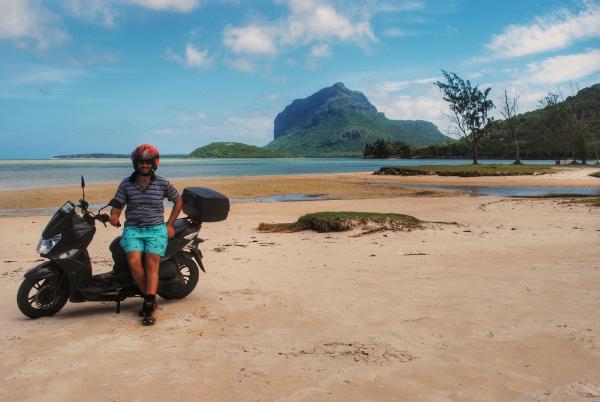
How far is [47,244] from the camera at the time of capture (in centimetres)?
530

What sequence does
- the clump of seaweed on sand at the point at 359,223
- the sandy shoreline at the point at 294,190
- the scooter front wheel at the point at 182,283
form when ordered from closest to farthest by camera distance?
1. the scooter front wheel at the point at 182,283
2. the clump of seaweed on sand at the point at 359,223
3. the sandy shoreline at the point at 294,190

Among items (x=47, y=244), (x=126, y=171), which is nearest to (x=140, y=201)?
(x=47, y=244)

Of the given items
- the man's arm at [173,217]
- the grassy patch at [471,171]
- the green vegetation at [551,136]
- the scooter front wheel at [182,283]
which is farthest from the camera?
the green vegetation at [551,136]

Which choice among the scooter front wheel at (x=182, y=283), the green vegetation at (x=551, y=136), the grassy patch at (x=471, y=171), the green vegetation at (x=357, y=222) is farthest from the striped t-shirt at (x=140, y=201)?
the green vegetation at (x=551, y=136)

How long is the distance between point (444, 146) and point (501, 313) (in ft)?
455

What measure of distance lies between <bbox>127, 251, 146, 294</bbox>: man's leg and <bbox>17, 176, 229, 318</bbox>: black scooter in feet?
0.93

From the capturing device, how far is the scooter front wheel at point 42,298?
5301 mm

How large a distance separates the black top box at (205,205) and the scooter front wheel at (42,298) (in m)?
1.72

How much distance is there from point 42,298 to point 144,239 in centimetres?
136

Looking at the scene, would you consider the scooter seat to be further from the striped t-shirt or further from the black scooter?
the striped t-shirt

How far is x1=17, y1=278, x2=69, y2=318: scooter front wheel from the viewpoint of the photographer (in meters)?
5.30

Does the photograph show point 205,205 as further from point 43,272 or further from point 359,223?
point 359,223

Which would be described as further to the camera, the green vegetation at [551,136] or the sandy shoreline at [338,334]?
the green vegetation at [551,136]

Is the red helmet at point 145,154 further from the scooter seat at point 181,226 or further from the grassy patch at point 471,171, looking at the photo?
the grassy patch at point 471,171
